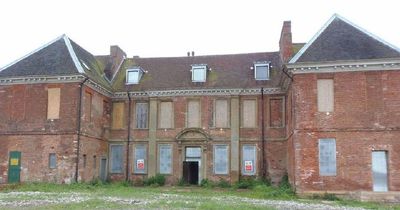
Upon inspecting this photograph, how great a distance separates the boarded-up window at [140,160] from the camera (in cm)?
3108

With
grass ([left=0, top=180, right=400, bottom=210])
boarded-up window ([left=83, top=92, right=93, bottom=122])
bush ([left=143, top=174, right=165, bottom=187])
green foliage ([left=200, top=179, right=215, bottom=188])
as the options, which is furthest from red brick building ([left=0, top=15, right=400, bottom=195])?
grass ([left=0, top=180, right=400, bottom=210])

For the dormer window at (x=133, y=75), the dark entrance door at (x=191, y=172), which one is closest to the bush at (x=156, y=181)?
the dark entrance door at (x=191, y=172)

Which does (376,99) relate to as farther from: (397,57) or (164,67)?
(164,67)

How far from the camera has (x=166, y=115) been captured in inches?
1237

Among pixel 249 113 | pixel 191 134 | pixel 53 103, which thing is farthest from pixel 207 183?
pixel 53 103

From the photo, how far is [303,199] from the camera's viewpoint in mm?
21281

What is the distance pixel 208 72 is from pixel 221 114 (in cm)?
370

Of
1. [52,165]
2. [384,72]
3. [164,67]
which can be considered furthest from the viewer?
[164,67]

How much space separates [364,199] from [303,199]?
9.87 ft

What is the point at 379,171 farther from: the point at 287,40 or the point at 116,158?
the point at 116,158

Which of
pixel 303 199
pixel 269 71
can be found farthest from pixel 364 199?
pixel 269 71

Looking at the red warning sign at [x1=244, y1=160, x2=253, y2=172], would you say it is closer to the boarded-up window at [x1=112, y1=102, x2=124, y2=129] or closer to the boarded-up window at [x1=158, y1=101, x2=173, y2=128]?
the boarded-up window at [x1=158, y1=101, x2=173, y2=128]

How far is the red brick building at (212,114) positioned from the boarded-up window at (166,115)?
0.29 ft

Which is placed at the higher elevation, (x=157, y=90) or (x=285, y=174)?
(x=157, y=90)
